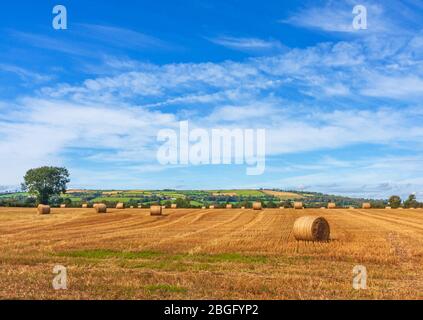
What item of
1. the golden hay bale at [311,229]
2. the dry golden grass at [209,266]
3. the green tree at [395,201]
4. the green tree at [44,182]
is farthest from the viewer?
the green tree at [44,182]

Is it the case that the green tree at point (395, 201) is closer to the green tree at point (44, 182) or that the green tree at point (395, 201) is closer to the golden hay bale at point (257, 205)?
the golden hay bale at point (257, 205)

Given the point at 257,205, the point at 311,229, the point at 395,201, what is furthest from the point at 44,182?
the point at 311,229

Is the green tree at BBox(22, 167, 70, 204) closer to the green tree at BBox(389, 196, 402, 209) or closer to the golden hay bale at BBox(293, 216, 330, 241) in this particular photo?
the green tree at BBox(389, 196, 402, 209)

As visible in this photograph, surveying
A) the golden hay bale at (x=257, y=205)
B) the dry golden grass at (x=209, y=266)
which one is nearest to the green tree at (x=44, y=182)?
the golden hay bale at (x=257, y=205)

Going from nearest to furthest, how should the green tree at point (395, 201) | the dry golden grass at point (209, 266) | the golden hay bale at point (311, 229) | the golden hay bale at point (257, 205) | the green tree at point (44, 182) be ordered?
the dry golden grass at point (209, 266)
the golden hay bale at point (311, 229)
the golden hay bale at point (257, 205)
the green tree at point (395, 201)
the green tree at point (44, 182)

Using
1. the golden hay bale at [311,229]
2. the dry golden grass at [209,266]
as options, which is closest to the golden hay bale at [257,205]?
the dry golden grass at [209,266]

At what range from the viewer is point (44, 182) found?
104 meters

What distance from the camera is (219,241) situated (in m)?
21.5

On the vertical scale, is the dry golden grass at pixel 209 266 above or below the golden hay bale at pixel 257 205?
below

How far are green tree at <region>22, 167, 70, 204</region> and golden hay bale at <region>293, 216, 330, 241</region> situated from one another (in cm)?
8807

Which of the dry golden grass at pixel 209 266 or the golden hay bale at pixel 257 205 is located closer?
the dry golden grass at pixel 209 266

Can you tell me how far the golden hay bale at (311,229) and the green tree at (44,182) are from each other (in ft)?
289

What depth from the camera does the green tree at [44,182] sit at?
103438mm
